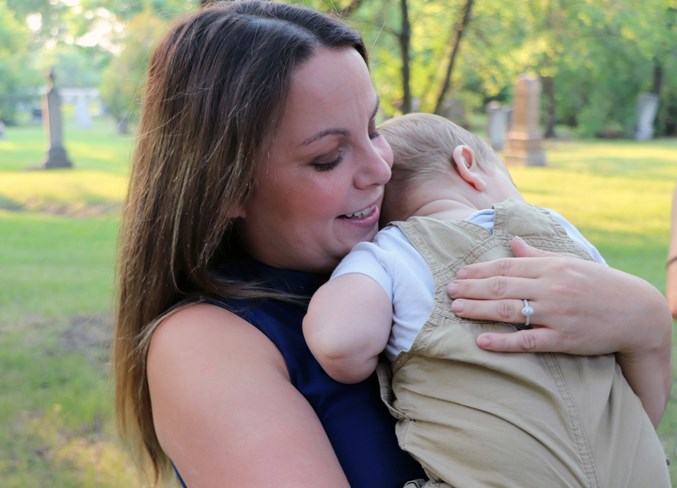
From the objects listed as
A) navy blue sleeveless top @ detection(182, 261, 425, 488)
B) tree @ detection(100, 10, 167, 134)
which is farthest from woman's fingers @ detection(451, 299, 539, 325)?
tree @ detection(100, 10, 167, 134)

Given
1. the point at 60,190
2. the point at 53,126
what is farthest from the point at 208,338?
the point at 53,126

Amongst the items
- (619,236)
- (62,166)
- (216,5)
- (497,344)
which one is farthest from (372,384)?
(62,166)

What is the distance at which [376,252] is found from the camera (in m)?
1.62

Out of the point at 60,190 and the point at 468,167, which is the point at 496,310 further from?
the point at 60,190

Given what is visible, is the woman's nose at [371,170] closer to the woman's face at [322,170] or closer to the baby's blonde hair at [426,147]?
the woman's face at [322,170]

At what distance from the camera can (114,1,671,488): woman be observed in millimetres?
1486

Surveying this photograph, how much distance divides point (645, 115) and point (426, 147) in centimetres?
2840

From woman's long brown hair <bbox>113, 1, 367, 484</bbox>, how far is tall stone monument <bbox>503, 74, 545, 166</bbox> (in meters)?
16.9

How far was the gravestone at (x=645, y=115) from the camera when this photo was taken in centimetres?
2777

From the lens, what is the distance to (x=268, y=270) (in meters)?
1.81

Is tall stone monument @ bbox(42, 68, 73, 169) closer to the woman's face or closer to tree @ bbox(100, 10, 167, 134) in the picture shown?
tree @ bbox(100, 10, 167, 134)

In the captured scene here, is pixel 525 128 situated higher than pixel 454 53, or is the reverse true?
pixel 454 53

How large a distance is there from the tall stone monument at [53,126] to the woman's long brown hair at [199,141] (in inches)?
663

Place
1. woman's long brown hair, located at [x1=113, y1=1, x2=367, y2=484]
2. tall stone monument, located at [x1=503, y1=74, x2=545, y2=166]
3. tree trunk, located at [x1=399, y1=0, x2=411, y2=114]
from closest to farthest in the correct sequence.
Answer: woman's long brown hair, located at [x1=113, y1=1, x2=367, y2=484] → tree trunk, located at [x1=399, y1=0, x2=411, y2=114] → tall stone monument, located at [x1=503, y1=74, x2=545, y2=166]
